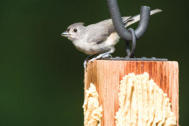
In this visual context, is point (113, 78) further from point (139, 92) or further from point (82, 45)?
point (82, 45)

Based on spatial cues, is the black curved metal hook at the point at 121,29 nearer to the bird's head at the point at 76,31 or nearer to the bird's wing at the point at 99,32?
the bird's wing at the point at 99,32

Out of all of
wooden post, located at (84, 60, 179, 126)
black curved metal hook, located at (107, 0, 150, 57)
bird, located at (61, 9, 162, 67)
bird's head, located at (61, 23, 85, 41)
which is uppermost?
bird's head, located at (61, 23, 85, 41)

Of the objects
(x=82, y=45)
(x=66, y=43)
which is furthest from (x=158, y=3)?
(x=82, y=45)

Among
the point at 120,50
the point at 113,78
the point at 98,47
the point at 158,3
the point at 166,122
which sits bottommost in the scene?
the point at 166,122

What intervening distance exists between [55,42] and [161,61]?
10.3 feet

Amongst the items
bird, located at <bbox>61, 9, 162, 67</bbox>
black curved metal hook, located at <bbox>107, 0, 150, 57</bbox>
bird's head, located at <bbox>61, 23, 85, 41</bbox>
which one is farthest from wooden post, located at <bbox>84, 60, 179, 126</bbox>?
A: bird's head, located at <bbox>61, 23, 85, 41</bbox>

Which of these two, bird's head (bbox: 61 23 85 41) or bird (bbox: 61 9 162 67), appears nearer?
bird (bbox: 61 9 162 67)

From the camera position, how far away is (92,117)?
222 centimetres

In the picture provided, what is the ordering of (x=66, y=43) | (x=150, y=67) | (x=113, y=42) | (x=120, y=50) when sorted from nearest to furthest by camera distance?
(x=150, y=67), (x=113, y=42), (x=120, y=50), (x=66, y=43)

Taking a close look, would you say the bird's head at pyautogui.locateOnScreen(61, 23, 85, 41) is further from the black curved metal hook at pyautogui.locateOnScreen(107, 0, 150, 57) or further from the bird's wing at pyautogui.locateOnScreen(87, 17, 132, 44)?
the black curved metal hook at pyautogui.locateOnScreen(107, 0, 150, 57)

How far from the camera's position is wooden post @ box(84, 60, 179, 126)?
2.12 meters

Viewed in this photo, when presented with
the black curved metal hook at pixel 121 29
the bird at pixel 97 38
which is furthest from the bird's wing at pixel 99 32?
the black curved metal hook at pixel 121 29

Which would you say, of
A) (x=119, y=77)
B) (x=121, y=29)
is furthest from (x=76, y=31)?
(x=119, y=77)

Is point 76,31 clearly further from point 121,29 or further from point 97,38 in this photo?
point 121,29
